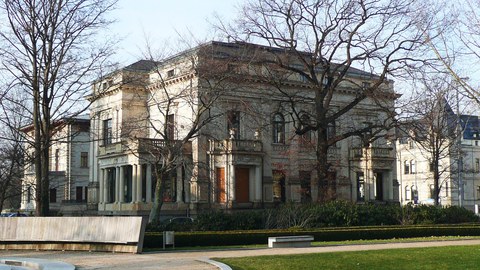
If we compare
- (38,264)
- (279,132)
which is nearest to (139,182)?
(279,132)

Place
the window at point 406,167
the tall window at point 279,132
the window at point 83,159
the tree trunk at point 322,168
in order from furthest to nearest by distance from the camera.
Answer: the window at point 406,167, the window at point 83,159, the tall window at point 279,132, the tree trunk at point 322,168

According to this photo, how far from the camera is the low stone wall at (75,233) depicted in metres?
23.5

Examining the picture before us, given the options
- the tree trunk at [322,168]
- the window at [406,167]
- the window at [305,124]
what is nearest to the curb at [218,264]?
the tree trunk at [322,168]

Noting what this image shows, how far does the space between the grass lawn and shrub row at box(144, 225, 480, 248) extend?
27.5 ft

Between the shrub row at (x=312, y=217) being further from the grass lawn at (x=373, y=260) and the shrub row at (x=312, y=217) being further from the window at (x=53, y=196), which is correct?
the window at (x=53, y=196)

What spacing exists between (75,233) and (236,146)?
95.5 feet

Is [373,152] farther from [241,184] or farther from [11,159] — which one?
[11,159]

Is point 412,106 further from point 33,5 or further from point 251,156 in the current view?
point 33,5

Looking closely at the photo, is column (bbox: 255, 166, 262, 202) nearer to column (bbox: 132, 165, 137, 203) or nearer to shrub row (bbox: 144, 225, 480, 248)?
column (bbox: 132, 165, 137, 203)

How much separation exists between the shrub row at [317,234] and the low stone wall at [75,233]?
2.86 m

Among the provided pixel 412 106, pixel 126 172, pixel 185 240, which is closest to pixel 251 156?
pixel 126 172

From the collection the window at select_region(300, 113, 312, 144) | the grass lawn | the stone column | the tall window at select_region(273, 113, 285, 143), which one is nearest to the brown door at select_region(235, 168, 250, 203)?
the stone column

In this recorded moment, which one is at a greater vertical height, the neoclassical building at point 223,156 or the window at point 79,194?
the neoclassical building at point 223,156

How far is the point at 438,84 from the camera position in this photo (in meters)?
45.2
